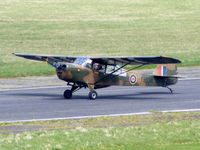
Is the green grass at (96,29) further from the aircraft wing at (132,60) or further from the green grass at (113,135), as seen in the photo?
the green grass at (113,135)

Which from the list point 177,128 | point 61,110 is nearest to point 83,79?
point 61,110

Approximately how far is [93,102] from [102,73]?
1.75 m

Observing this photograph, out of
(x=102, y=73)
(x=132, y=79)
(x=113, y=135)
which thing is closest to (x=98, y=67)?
(x=102, y=73)

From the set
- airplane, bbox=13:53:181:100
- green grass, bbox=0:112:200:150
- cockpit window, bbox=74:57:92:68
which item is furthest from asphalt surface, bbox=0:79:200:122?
green grass, bbox=0:112:200:150

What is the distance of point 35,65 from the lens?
41938mm

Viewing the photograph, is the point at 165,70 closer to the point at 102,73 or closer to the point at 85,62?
the point at 102,73

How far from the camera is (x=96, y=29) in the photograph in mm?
60781

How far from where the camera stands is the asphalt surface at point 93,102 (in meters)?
23.5

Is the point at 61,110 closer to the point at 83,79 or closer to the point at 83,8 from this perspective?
the point at 83,79

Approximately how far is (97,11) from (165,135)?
5412 centimetres

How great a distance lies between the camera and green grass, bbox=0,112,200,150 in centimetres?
1557

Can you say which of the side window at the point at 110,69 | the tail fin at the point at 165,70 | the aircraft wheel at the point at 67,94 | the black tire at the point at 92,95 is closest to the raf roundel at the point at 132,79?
the side window at the point at 110,69

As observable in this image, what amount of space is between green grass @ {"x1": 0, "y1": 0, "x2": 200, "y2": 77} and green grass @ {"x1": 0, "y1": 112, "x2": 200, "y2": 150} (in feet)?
57.1

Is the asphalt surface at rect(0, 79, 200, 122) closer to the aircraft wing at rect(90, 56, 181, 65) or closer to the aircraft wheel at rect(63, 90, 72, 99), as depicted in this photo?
the aircraft wheel at rect(63, 90, 72, 99)
